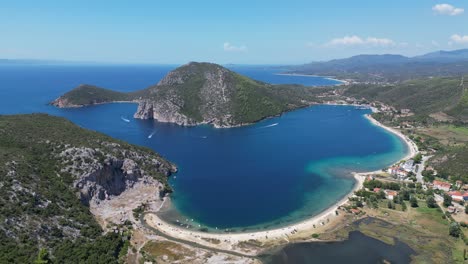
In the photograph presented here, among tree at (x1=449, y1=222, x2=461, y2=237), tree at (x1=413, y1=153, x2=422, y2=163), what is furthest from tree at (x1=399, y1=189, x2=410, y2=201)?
tree at (x1=413, y1=153, x2=422, y2=163)

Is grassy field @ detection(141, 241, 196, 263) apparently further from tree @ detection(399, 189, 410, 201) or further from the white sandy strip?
tree @ detection(399, 189, 410, 201)

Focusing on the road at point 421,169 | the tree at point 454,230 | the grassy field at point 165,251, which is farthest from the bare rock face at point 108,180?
the road at point 421,169

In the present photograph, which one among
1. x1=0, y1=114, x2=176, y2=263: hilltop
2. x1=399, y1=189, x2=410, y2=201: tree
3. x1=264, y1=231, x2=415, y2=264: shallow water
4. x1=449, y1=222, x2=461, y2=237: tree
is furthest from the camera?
x1=399, y1=189, x2=410, y2=201: tree

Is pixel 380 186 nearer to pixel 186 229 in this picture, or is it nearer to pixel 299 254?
pixel 299 254

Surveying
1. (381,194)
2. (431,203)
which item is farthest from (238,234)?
(431,203)

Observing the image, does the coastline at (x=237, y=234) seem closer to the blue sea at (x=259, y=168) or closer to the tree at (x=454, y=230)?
the blue sea at (x=259, y=168)

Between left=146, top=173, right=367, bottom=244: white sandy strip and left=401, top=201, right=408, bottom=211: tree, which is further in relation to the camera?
left=401, top=201, right=408, bottom=211: tree

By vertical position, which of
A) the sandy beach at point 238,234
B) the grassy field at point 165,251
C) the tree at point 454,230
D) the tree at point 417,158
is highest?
the tree at point 417,158

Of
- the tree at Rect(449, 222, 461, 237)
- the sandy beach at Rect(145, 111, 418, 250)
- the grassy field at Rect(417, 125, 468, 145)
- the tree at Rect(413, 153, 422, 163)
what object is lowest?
the sandy beach at Rect(145, 111, 418, 250)
